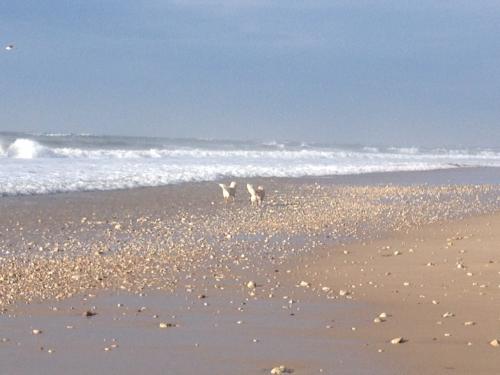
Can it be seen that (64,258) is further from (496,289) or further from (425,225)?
(425,225)

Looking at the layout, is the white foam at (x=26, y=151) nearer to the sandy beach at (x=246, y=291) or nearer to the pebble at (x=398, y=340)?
the sandy beach at (x=246, y=291)

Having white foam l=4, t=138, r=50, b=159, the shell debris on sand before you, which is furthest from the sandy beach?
white foam l=4, t=138, r=50, b=159

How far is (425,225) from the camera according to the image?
1387 centimetres

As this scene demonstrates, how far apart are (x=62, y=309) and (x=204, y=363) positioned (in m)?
2.06

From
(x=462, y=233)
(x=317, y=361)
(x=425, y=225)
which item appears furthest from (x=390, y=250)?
(x=317, y=361)

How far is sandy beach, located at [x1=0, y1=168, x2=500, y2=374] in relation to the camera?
18.4ft

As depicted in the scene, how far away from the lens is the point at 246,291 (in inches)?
315

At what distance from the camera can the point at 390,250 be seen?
35.6 ft

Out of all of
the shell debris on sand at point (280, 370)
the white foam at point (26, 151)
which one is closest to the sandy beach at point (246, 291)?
the shell debris on sand at point (280, 370)

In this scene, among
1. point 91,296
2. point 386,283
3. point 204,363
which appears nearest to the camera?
point 204,363

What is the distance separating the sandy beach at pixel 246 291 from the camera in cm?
562

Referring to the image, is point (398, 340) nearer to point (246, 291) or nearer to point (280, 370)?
point (280, 370)

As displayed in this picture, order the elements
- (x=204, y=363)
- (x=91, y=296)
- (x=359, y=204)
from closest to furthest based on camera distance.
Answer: (x=204, y=363), (x=91, y=296), (x=359, y=204)

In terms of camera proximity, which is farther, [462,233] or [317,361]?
[462,233]
